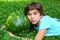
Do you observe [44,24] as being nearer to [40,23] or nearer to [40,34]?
[40,23]

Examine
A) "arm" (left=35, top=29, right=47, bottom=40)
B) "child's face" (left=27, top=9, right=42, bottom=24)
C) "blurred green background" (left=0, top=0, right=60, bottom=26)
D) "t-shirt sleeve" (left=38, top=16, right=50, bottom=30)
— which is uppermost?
"child's face" (left=27, top=9, right=42, bottom=24)

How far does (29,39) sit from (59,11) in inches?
115

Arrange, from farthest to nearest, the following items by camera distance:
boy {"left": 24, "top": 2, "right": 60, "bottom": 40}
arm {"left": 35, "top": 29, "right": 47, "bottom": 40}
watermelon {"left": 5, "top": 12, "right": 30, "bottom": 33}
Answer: watermelon {"left": 5, "top": 12, "right": 30, "bottom": 33}, boy {"left": 24, "top": 2, "right": 60, "bottom": 40}, arm {"left": 35, "top": 29, "right": 47, "bottom": 40}

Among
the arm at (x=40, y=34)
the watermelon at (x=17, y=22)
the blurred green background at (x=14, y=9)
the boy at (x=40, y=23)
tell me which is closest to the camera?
the arm at (x=40, y=34)

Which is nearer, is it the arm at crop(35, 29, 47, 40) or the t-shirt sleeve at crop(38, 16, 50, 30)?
the arm at crop(35, 29, 47, 40)

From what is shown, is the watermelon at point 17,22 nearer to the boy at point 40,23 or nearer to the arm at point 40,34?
the boy at point 40,23

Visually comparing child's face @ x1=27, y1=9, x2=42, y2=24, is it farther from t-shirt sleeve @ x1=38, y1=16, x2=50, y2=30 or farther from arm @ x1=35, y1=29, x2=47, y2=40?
arm @ x1=35, y1=29, x2=47, y2=40

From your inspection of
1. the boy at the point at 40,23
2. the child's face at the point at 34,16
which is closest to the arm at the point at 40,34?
the boy at the point at 40,23

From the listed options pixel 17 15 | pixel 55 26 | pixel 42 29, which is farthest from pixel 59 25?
pixel 17 15

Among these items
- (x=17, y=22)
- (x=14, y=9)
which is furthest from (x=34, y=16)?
(x=14, y=9)

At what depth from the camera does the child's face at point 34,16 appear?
15.9ft

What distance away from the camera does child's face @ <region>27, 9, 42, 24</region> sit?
4.84 metres

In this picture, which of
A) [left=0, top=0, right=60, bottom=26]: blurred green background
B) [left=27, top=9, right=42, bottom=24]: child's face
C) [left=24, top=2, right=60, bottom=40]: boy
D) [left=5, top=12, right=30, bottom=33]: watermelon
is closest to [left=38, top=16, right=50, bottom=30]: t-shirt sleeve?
[left=24, top=2, right=60, bottom=40]: boy

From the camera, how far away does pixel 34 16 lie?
15.9ft
